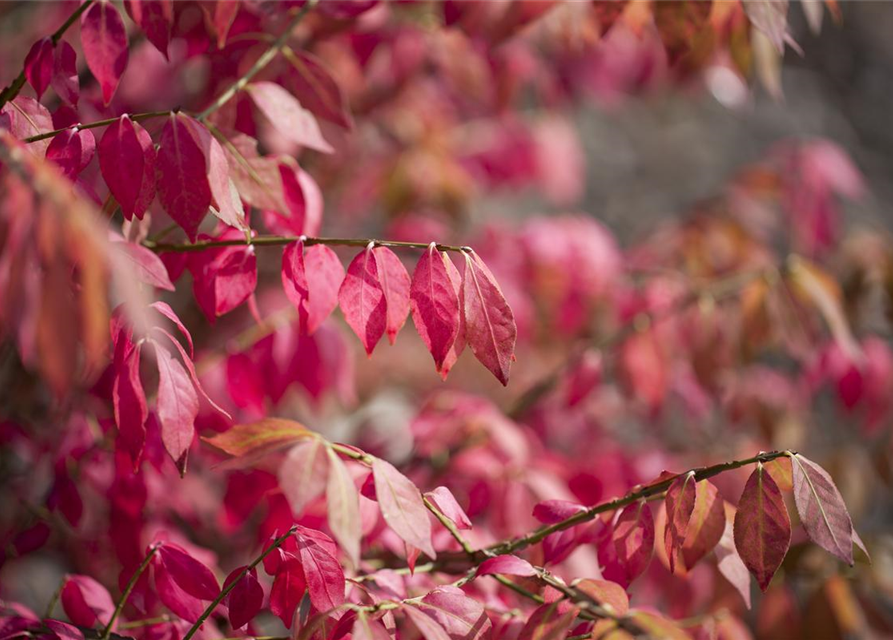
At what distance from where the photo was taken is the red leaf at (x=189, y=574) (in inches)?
27.9

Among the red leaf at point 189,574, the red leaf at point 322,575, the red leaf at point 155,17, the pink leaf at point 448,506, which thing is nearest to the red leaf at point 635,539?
the pink leaf at point 448,506

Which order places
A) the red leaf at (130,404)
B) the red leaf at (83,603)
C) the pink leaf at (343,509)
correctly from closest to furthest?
the pink leaf at (343,509) < the red leaf at (130,404) < the red leaf at (83,603)

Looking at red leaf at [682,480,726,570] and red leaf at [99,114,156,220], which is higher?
red leaf at [99,114,156,220]

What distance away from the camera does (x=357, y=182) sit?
85.4 inches

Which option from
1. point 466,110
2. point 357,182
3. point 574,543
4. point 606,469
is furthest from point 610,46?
point 574,543

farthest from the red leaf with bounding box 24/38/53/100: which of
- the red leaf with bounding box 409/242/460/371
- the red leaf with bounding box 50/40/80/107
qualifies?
the red leaf with bounding box 409/242/460/371

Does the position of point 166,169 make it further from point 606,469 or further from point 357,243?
point 606,469

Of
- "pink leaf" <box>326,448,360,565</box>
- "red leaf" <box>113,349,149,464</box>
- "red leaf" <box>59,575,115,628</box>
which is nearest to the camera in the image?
"pink leaf" <box>326,448,360,565</box>

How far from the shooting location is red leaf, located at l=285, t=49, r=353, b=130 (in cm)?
89

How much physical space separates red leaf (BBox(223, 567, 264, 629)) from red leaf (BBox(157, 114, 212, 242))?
11.4 inches

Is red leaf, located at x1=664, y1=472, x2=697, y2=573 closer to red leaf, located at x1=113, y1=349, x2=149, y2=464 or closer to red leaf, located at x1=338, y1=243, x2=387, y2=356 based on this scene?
red leaf, located at x1=338, y1=243, x2=387, y2=356

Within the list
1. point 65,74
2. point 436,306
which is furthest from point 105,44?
point 436,306

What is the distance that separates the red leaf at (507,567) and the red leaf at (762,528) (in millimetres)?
163

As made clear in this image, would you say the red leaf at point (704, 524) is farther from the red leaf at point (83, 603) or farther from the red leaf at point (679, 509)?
the red leaf at point (83, 603)
